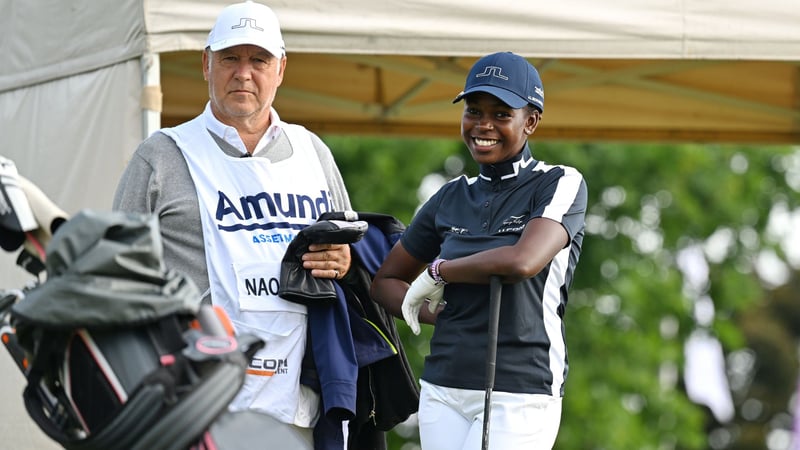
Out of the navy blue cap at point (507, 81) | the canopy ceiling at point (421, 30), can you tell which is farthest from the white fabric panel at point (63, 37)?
the navy blue cap at point (507, 81)

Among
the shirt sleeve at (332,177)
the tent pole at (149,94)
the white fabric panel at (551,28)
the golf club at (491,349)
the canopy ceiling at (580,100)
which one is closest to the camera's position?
the golf club at (491,349)

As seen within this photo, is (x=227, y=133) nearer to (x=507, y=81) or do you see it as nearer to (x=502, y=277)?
(x=507, y=81)

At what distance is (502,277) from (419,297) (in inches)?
14.4

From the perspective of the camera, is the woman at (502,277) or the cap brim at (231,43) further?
the cap brim at (231,43)

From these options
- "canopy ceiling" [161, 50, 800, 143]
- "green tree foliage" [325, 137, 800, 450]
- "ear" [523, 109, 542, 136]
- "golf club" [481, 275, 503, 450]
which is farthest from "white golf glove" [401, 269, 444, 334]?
"green tree foliage" [325, 137, 800, 450]

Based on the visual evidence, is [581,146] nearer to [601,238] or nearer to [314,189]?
[601,238]

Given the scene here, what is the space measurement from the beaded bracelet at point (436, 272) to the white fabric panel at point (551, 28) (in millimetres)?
1272

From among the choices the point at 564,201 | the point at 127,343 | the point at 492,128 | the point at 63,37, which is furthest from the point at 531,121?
the point at 63,37

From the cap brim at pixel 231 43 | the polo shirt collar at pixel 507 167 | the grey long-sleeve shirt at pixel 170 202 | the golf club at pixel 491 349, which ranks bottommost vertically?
the golf club at pixel 491 349

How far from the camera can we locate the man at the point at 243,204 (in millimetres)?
4109

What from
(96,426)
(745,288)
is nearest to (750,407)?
(745,288)

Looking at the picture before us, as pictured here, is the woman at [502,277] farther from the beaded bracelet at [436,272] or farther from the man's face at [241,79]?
the man's face at [241,79]

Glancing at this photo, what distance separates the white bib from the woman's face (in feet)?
1.95

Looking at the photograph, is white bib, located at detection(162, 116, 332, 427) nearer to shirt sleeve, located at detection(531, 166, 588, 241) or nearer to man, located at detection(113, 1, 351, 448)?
man, located at detection(113, 1, 351, 448)
